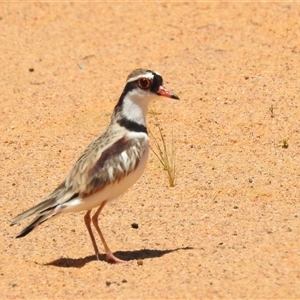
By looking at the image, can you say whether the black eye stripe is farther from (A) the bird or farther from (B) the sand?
(B) the sand

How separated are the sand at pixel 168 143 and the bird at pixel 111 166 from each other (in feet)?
1.44

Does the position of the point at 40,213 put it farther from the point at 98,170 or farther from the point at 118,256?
the point at 118,256

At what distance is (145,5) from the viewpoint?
14.1 meters

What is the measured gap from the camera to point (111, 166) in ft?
25.9

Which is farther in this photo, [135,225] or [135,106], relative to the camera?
[135,225]

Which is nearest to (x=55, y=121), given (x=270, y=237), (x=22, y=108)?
(x=22, y=108)

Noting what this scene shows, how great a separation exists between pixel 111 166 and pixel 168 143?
8.81 ft

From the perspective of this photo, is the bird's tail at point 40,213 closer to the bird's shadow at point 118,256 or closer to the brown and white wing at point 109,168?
the brown and white wing at point 109,168

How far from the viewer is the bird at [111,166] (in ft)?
25.8

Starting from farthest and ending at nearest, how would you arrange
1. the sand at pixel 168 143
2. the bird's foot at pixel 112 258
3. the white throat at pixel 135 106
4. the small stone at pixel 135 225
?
1. the small stone at pixel 135 225
2. the white throat at pixel 135 106
3. the bird's foot at pixel 112 258
4. the sand at pixel 168 143

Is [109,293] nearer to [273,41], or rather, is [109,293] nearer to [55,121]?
[55,121]

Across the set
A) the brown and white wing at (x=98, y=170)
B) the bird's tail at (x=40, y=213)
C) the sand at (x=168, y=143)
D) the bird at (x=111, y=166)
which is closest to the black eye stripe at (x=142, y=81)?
the bird at (x=111, y=166)

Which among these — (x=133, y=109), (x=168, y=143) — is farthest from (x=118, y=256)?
(x=168, y=143)

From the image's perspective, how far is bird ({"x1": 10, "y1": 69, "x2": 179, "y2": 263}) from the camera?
310 inches
